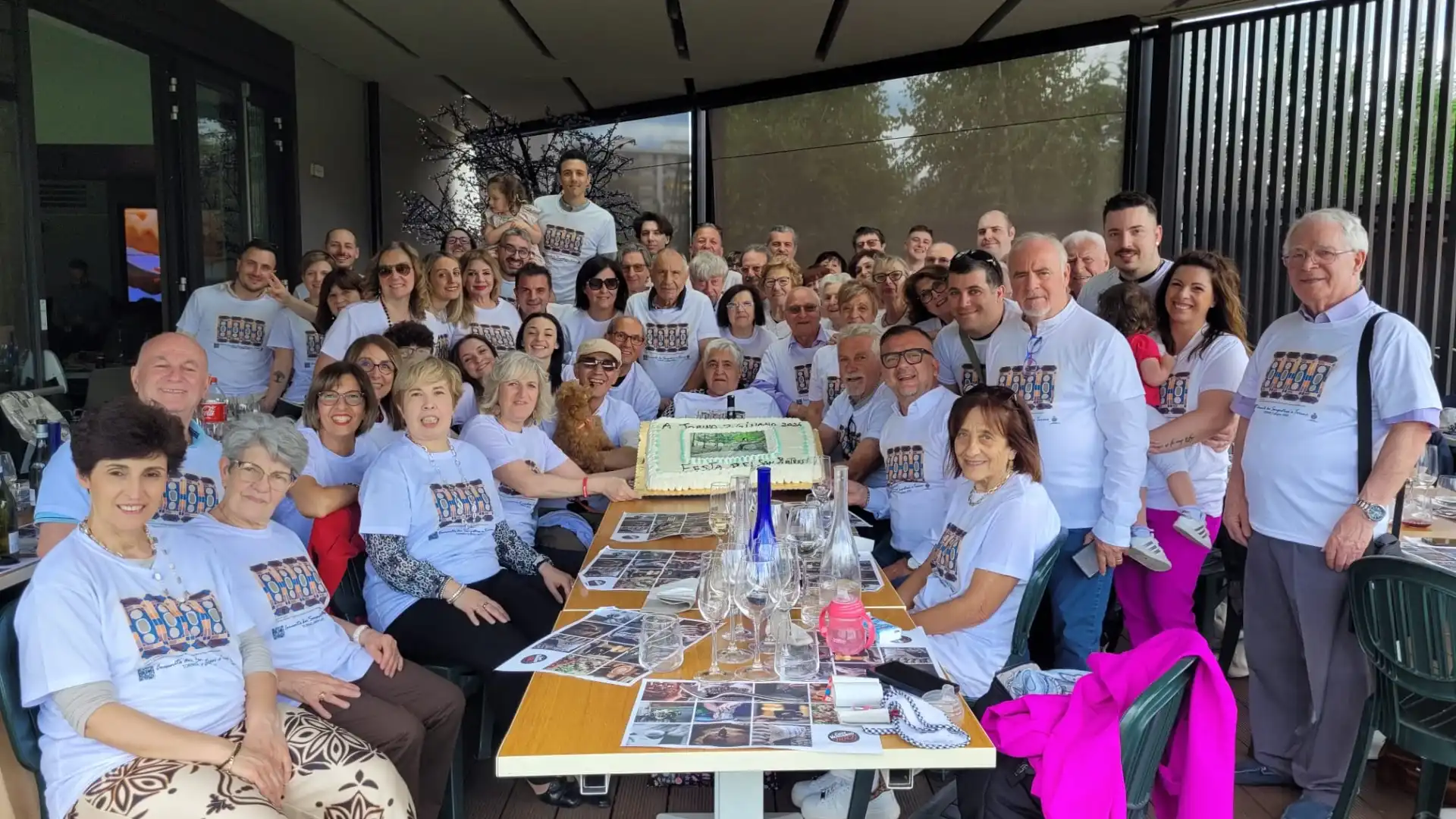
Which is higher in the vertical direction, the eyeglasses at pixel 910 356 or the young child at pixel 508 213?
the young child at pixel 508 213

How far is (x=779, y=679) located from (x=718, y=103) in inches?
426

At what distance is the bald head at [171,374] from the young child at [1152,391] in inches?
118

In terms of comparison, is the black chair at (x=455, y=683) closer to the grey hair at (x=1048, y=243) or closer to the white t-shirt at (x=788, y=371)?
the grey hair at (x=1048, y=243)

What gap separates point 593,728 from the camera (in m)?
1.76

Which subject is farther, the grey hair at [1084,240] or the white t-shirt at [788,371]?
the white t-shirt at [788,371]

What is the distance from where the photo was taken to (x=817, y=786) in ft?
9.62

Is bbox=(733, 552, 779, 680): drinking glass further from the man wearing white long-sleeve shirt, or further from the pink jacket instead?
the man wearing white long-sleeve shirt

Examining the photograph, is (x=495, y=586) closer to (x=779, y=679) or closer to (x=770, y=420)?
(x=770, y=420)

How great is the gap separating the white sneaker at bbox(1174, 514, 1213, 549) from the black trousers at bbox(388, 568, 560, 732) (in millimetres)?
2189

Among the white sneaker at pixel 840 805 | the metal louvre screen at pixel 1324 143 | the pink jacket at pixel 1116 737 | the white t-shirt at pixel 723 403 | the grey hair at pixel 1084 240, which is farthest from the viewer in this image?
the metal louvre screen at pixel 1324 143

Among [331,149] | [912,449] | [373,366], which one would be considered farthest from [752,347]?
[331,149]

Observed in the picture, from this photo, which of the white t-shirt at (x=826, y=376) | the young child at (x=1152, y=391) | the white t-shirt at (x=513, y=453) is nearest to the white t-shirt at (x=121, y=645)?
the white t-shirt at (x=513, y=453)

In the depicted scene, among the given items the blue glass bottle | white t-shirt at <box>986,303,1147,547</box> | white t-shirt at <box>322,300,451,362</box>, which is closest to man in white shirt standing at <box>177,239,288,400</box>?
white t-shirt at <box>322,300,451,362</box>

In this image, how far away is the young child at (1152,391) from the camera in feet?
11.4
